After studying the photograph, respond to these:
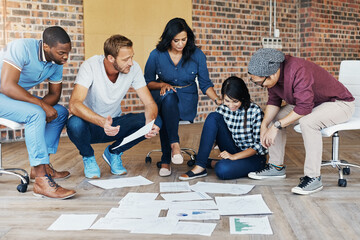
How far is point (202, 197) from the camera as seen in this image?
2.87 meters

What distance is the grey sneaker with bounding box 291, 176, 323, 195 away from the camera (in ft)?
9.63

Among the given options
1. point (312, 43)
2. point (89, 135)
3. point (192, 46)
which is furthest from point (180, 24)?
point (312, 43)

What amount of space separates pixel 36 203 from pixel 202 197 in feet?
3.50

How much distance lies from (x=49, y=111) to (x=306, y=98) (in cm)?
178

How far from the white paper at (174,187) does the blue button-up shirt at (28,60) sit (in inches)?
46.6

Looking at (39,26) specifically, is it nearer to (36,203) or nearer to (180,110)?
(180,110)

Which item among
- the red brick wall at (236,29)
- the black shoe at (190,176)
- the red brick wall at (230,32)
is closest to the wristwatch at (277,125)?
the black shoe at (190,176)

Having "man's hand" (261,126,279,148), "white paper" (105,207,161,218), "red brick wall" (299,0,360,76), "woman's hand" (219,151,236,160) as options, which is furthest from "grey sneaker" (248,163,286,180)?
"red brick wall" (299,0,360,76)

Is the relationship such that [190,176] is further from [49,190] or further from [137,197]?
[49,190]

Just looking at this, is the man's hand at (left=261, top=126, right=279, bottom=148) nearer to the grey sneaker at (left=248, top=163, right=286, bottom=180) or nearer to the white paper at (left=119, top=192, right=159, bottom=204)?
the grey sneaker at (left=248, top=163, right=286, bottom=180)

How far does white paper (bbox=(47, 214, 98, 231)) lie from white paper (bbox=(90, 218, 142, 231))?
0.17 feet

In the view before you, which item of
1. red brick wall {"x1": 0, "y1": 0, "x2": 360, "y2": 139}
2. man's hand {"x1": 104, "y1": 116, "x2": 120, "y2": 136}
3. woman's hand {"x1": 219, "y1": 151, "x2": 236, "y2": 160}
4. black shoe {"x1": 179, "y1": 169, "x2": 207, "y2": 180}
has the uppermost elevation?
red brick wall {"x1": 0, "y1": 0, "x2": 360, "y2": 139}

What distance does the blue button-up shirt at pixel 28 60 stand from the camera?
298 cm

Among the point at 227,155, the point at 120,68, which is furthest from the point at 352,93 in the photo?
the point at 120,68
